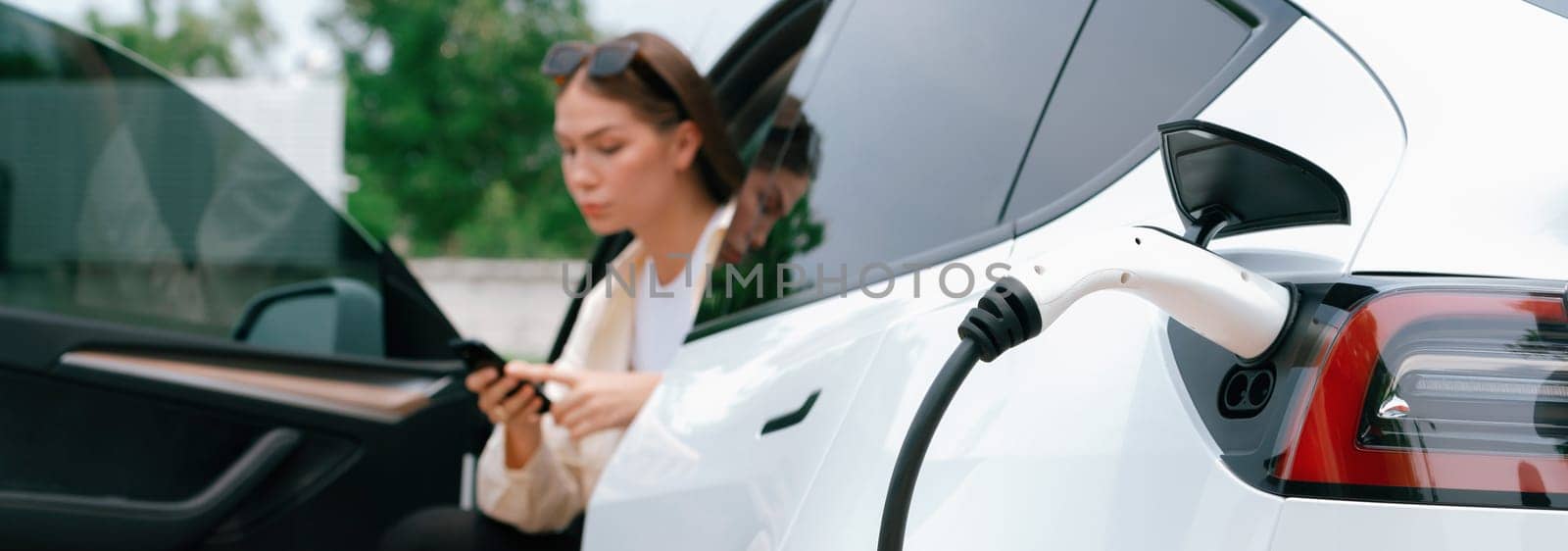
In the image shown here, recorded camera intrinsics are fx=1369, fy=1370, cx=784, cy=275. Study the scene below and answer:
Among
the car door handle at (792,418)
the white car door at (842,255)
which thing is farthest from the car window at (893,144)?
the car door handle at (792,418)

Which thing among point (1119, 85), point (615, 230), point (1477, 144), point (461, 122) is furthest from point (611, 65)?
point (461, 122)

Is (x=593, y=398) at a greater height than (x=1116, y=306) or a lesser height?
lesser

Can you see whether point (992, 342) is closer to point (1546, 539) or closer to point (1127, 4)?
point (1546, 539)

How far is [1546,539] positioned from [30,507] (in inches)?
83.6

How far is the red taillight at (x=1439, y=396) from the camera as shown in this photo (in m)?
0.76

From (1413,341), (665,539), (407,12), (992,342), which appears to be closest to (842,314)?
(665,539)

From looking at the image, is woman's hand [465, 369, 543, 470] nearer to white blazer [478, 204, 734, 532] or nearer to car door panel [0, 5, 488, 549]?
white blazer [478, 204, 734, 532]

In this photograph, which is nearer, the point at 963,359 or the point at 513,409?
the point at 963,359

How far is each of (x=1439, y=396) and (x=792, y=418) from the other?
60 cm

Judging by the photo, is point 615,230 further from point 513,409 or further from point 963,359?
point 963,359

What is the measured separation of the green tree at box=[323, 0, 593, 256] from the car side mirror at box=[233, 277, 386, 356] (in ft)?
68.7

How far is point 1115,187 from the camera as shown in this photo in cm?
102

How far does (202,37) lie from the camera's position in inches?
961

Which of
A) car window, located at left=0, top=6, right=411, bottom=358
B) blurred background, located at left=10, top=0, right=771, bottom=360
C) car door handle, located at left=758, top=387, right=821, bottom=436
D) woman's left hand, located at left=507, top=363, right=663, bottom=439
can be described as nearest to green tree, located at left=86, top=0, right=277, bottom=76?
blurred background, located at left=10, top=0, right=771, bottom=360
